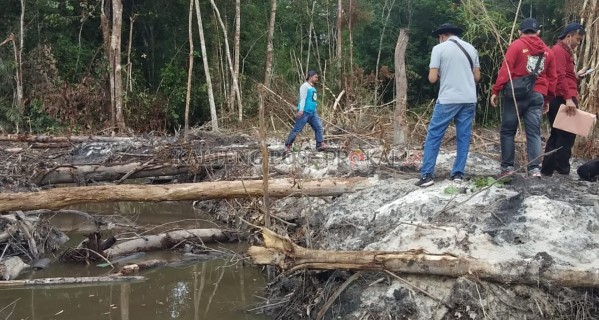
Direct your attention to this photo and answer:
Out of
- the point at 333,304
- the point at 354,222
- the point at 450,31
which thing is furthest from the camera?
the point at 450,31

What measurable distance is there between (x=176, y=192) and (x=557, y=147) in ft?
13.6

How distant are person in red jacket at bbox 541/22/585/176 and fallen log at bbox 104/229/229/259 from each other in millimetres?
4042

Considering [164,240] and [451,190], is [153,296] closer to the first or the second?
[164,240]

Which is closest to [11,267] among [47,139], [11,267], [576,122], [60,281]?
[11,267]

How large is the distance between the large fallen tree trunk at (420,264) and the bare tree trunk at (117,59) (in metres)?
12.5

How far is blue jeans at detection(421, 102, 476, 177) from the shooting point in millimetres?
5500

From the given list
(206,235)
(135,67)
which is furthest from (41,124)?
(206,235)

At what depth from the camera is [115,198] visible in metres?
5.41

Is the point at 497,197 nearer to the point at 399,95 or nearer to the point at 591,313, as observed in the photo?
the point at 591,313

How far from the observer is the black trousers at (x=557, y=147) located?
6.02 m

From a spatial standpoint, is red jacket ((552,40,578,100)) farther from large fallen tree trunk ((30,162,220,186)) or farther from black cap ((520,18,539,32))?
large fallen tree trunk ((30,162,220,186))

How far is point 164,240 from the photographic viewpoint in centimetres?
680

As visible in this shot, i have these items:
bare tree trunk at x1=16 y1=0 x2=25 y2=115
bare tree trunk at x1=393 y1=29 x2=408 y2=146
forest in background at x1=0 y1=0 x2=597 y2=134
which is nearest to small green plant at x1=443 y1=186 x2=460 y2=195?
bare tree trunk at x1=393 y1=29 x2=408 y2=146

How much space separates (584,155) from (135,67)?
1629cm
